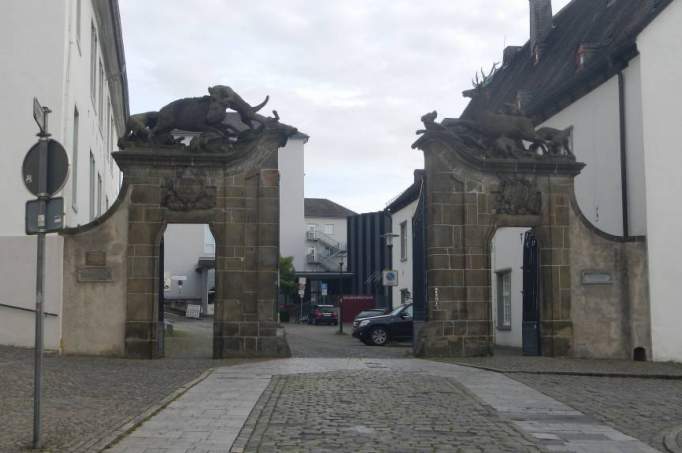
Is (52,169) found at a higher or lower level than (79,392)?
higher

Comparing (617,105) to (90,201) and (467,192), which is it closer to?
(467,192)

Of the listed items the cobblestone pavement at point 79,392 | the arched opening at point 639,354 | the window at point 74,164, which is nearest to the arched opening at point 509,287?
the arched opening at point 639,354

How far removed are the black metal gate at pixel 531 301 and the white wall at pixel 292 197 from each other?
5787 cm

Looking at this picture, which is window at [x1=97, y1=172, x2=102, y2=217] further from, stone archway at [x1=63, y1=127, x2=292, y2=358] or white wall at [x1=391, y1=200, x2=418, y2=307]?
white wall at [x1=391, y1=200, x2=418, y2=307]

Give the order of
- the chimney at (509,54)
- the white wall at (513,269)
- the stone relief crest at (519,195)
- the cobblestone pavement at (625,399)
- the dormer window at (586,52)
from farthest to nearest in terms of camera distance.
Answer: the chimney at (509,54) < the white wall at (513,269) < the dormer window at (586,52) < the stone relief crest at (519,195) < the cobblestone pavement at (625,399)

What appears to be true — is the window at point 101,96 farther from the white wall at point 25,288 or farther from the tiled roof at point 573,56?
the white wall at point 25,288

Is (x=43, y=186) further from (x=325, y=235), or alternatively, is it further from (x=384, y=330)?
(x=325, y=235)

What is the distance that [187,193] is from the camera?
19.0m

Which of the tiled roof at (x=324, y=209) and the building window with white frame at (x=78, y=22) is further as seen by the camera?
the tiled roof at (x=324, y=209)

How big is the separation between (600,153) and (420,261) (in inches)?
213

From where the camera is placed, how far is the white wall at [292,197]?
7956 centimetres

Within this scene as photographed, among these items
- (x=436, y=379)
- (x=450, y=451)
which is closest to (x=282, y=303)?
(x=436, y=379)

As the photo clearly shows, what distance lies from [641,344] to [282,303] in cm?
4848

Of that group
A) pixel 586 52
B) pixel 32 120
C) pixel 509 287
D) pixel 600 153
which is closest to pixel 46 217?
pixel 32 120
